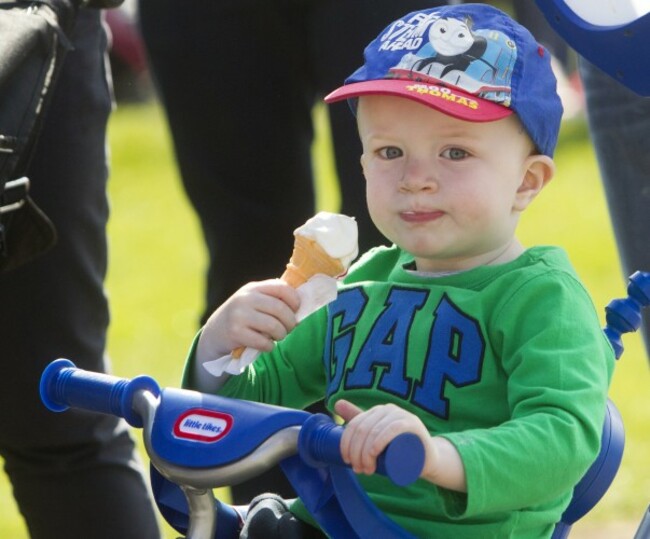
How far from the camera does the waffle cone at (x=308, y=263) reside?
88.8 inches

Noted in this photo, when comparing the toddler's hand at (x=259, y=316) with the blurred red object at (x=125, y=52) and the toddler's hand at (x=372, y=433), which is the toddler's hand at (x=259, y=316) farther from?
the blurred red object at (x=125, y=52)

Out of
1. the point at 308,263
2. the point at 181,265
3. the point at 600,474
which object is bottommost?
the point at 181,265

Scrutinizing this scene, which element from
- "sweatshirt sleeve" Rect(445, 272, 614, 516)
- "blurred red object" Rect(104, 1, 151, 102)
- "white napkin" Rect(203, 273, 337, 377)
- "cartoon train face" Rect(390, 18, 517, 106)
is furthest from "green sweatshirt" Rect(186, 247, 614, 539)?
"blurred red object" Rect(104, 1, 151, 102)

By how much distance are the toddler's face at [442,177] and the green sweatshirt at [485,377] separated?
7 cm

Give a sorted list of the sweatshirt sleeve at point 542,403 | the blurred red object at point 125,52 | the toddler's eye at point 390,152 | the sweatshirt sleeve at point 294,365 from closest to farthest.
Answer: the sweatshirt sleeve at point 542,403 < the toddler's eye at point 390,152 < the sweatshirt sleeve at point 294,365 < the blurred red object at point 125,52

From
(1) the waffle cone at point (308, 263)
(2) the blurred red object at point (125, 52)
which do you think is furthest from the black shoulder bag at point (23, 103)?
(2) the blurred red object at point (125, 52)

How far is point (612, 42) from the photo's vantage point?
2.33 m

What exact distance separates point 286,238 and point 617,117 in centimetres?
77

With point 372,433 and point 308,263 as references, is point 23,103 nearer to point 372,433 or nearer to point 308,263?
point 308,263

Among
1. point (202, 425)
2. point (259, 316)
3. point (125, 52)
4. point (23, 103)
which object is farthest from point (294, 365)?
point (125, 52)

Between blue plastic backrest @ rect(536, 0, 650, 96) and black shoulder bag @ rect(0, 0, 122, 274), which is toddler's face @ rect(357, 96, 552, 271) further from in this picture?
black shoulder bag @ rect(0, 0, 122, 274)

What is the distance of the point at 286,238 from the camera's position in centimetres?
327

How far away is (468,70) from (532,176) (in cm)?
21

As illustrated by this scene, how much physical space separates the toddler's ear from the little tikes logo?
0.58 meters
